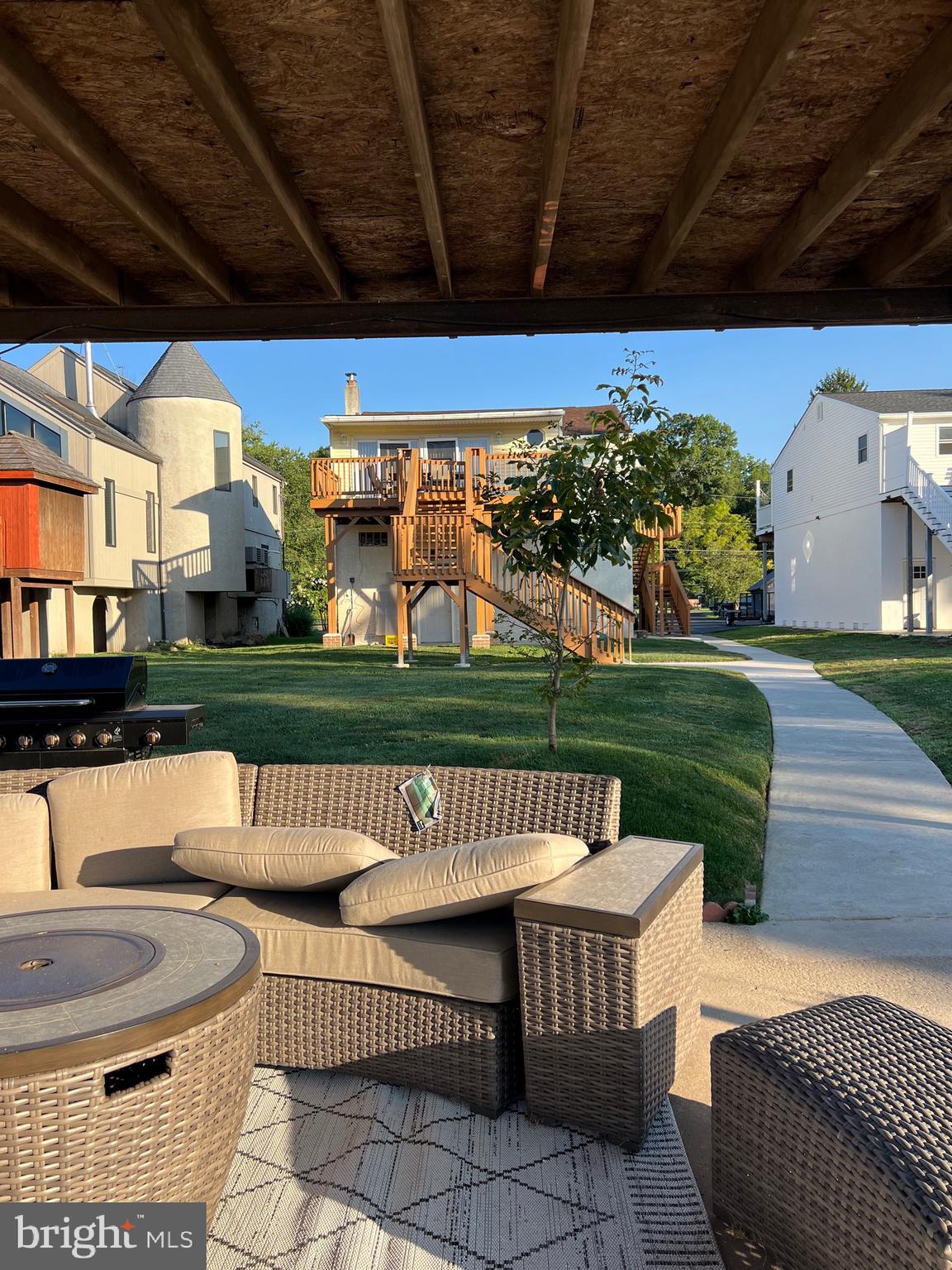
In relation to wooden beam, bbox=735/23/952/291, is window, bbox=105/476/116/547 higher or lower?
higher

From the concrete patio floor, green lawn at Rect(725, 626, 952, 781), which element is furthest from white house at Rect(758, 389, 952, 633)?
the concrete patio floor

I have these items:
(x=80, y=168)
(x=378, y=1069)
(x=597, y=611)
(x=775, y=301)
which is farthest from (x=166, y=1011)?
(x=597, y=611)

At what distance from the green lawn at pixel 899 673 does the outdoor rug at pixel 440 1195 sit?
18.5 feet

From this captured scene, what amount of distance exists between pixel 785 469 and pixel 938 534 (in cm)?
1139

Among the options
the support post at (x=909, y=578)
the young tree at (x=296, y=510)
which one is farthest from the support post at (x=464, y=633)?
the young tree at (x=296, y=510)

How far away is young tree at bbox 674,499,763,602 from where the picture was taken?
4172cm

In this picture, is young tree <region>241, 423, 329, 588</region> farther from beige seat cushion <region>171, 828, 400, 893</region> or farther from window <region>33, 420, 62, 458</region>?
beige seat cushion <region>171, 828, 400, 893</region>

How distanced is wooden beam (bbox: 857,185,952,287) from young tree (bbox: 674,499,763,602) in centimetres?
3695

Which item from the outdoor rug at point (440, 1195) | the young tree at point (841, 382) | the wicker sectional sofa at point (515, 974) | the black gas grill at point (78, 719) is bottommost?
the outdoor rug at point (440, 1195)

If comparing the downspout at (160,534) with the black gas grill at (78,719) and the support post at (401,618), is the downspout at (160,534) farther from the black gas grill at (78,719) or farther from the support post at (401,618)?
the black gas grill at (78,719)

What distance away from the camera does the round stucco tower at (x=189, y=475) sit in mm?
23891

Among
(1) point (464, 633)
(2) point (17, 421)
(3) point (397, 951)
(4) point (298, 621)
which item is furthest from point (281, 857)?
(4) point (298, 621)

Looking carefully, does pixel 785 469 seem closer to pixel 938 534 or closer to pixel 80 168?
pixel 938 534

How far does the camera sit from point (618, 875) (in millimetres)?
2582
